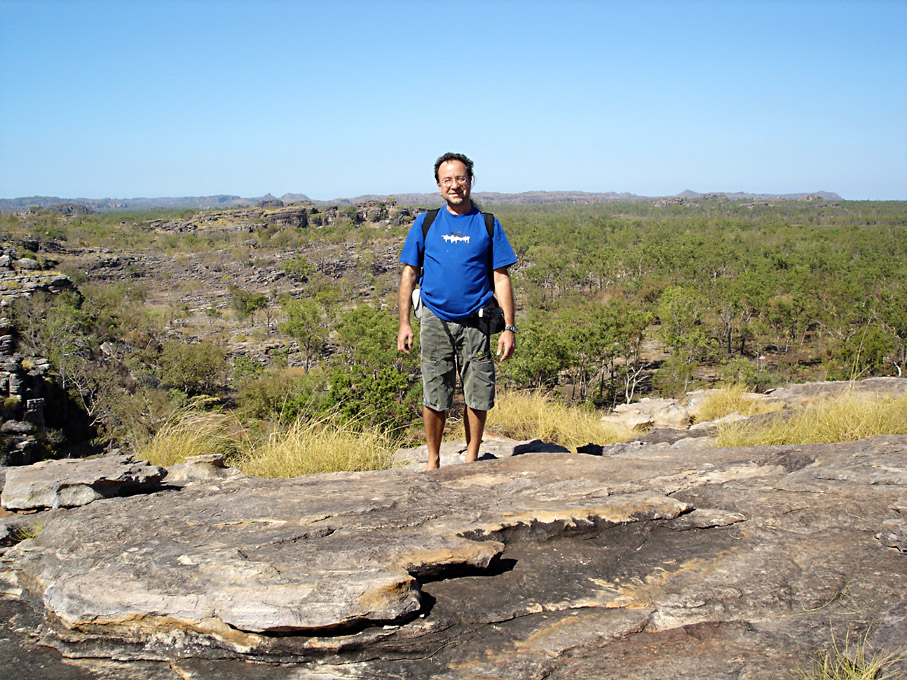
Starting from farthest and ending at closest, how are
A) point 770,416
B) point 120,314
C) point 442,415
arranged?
point 120,314
point 770,416
point 442,415

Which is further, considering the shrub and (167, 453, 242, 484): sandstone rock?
the shrub

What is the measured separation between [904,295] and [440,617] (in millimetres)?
41976

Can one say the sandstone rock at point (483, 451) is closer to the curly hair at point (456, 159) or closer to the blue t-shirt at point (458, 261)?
the blue t-shirt at point (458, 261)

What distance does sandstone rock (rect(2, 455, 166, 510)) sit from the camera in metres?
3.21

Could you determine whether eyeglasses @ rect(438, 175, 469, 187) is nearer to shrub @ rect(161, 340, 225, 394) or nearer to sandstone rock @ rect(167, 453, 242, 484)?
sandstone rock @ rect(167, 453, 242, 484)

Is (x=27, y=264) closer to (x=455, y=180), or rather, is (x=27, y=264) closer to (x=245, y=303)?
(x=245, y=303)

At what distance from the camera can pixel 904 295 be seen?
3488cm

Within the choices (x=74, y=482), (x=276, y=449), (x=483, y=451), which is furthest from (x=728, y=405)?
(x=74, y=482)

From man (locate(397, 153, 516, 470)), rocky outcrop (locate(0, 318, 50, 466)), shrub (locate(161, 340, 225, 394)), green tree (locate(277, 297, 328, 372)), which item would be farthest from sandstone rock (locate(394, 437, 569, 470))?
green tree (locate(277, 297, 328, 372))

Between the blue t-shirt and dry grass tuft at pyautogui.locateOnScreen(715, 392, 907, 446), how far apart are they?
2.41 meters

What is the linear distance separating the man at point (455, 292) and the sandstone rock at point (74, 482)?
169 centimetres

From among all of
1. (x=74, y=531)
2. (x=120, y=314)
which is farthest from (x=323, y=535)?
(x=120, y=314)

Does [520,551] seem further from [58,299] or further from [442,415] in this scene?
[58,299]

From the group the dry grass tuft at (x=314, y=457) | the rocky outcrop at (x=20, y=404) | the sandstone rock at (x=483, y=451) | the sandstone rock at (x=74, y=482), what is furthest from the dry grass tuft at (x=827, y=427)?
the rocky outcrop at (x=20, y=404)
